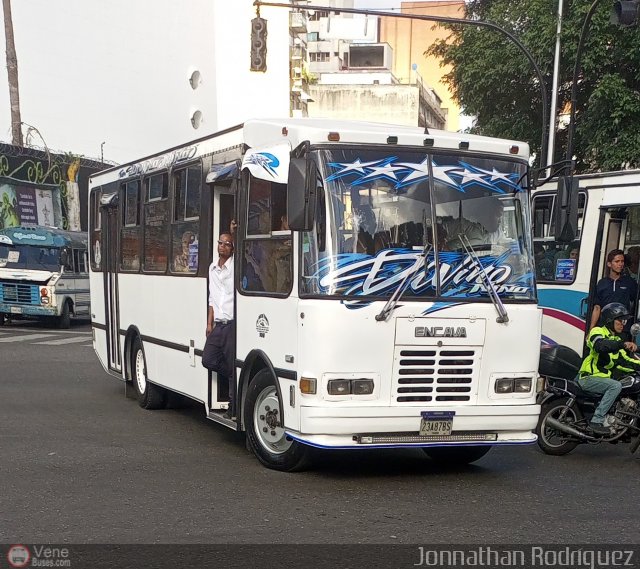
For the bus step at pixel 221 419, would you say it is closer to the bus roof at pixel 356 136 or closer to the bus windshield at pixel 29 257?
the bus roof at pixel 356 136

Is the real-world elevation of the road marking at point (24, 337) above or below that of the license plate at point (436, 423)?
below

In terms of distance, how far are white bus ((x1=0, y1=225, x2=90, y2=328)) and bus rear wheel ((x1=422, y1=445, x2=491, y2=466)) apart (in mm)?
18509

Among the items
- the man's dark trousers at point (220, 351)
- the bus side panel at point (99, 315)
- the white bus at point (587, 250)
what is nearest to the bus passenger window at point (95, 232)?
the bus side panel at point (99, 315)

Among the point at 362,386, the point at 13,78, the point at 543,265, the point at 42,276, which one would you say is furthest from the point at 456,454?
the point at 13,78

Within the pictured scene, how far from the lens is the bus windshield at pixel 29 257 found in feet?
86.9

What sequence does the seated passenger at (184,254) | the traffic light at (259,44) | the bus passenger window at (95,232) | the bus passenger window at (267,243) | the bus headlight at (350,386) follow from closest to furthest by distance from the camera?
the bus headlight at (350,386) < the bus passenger window at (267,243) < the seated passenger at (184,254) < the bus passenger window at (95,232) < the traffic light at (259,44)

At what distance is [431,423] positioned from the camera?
787 cm

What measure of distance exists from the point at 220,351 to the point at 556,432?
3174mm

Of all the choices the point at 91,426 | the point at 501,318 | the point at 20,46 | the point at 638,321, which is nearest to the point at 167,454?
the point at 91,426

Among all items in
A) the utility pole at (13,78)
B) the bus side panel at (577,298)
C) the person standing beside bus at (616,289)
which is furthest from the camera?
the utility pole at (13,78)

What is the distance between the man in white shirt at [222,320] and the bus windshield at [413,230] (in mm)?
1557

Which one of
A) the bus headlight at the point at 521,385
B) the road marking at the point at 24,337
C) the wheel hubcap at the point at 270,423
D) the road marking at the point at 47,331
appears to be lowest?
the road marking at the point at 47,331

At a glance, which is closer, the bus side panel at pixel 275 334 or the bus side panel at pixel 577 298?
the bus side panel at pixel 275 334

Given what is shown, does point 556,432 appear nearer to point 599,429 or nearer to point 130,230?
point 599,429
